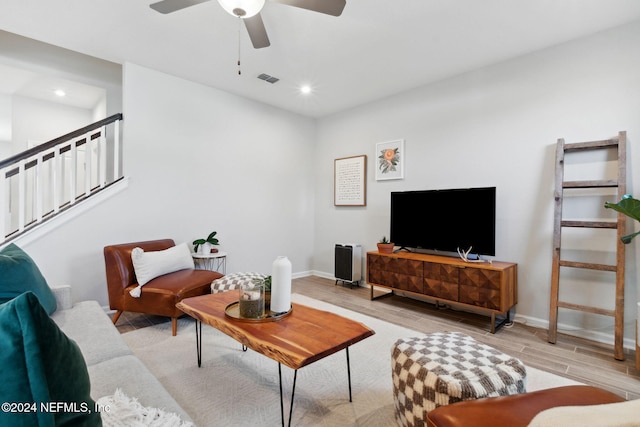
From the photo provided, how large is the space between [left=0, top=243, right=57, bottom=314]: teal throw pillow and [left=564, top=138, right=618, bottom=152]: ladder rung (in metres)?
4.20

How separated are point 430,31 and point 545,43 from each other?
1.19 metres

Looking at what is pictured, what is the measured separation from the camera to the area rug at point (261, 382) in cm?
169

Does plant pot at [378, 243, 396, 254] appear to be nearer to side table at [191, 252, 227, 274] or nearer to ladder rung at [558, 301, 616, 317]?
ladder rung at [558, 301, 616, 317]

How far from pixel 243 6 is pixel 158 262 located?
2.39m

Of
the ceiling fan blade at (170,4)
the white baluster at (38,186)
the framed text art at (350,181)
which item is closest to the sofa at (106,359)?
the white baluster at (38,186)

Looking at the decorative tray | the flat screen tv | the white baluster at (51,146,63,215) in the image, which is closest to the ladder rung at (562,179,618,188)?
the flat screen tv

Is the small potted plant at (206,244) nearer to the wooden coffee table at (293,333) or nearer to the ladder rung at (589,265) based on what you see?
the wooden coffee table at (293,333)

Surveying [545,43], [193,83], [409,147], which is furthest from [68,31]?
[545,43]

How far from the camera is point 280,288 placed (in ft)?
6.05

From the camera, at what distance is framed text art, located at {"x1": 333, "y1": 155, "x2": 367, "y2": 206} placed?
15.1 ft

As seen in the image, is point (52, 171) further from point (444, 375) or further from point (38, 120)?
point (444, 375)

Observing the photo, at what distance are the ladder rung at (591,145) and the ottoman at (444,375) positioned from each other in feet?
7.34

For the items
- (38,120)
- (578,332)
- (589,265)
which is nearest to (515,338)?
(578,332)

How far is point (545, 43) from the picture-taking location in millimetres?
2912
